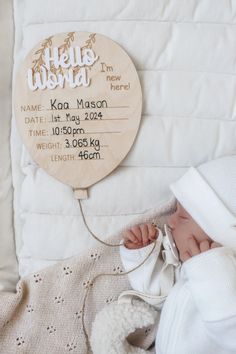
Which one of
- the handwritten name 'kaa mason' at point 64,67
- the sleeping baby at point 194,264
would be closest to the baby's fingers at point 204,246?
the sleeping baby at point 194,264

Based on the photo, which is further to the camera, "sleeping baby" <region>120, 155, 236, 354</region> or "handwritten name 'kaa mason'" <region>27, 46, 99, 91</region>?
"handwritten name 'kaa mason'" <region>27, 46, 99, 91</region>

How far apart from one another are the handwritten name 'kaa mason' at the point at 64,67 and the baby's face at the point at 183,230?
0.94ft

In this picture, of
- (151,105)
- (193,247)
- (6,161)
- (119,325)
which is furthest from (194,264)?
(6,161)

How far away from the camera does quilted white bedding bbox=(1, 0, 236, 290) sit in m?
0.99

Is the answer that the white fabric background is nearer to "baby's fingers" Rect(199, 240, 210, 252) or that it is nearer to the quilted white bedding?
the quilted white bedding

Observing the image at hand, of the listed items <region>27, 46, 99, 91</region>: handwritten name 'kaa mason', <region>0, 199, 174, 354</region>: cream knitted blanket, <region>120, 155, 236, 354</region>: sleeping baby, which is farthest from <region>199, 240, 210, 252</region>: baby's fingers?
<region>27, 46, 99, 91</region>: handwritten name 'kaa mason'

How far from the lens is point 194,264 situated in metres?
0.90

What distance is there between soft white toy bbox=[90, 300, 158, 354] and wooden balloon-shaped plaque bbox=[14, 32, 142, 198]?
23 cm

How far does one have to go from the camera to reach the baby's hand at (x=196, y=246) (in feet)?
3.04

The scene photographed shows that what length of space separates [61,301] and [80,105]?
1.16 ft

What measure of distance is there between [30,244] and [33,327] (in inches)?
5.8

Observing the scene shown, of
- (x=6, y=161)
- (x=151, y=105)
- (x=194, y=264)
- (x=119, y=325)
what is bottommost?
(x=119, y=325)

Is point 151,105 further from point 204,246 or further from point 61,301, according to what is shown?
point 61,301

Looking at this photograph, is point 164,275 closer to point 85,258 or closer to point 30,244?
point 85,258
